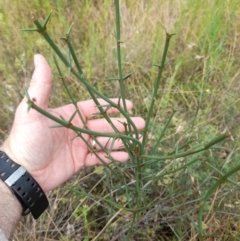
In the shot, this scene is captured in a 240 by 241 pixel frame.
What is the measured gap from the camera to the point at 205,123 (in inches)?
60.3

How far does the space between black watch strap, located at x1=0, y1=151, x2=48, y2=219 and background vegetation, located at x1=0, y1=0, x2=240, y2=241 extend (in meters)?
0.11

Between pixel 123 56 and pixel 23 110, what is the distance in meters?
0.77

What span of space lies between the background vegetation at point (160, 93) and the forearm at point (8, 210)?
16cm

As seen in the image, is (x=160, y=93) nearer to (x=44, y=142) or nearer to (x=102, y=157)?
(x=102, y=157)

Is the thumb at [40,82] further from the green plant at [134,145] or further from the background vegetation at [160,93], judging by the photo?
the background vegetation at [160,93]

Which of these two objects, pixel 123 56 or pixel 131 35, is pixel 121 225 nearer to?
pixel 123 56

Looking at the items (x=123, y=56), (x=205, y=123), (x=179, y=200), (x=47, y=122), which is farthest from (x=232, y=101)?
(x=47, y=122)

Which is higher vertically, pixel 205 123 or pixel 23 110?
pixel 23 110

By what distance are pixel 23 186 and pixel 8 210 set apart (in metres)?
0.10

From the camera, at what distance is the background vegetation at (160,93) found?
4.20ft

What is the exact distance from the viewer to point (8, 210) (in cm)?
117

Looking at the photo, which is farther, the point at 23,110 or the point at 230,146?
the point at 230,146

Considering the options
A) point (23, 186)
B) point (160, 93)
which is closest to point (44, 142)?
point (23, 186)

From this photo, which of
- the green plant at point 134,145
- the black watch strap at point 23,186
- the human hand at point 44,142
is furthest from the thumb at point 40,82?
the black watch strap at point 23,186
